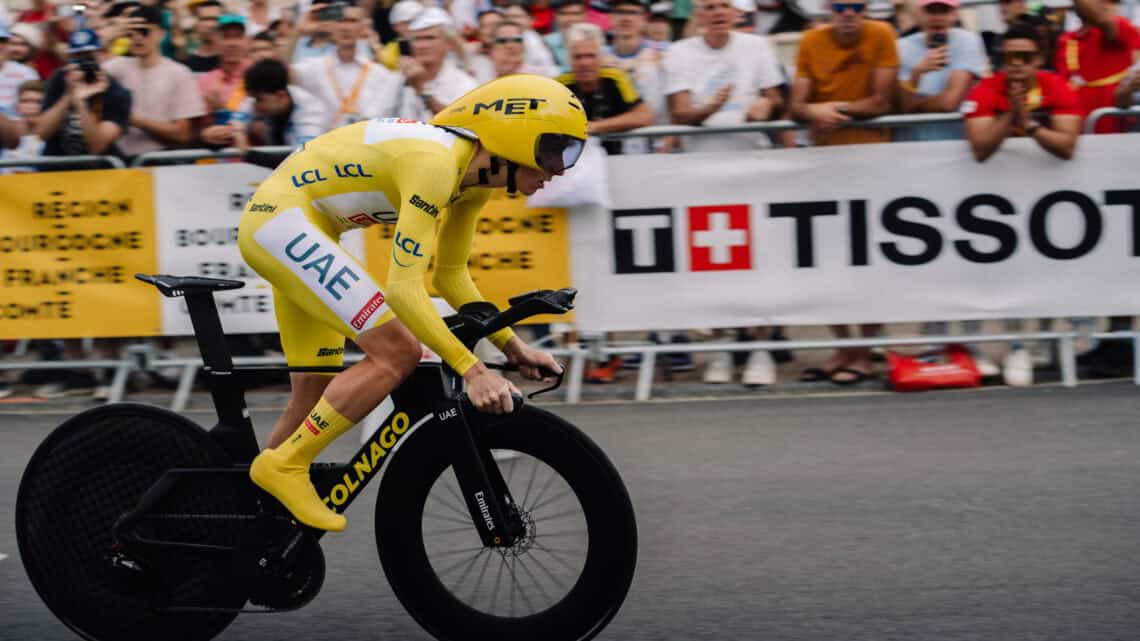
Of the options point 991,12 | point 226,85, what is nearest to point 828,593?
point 226,85

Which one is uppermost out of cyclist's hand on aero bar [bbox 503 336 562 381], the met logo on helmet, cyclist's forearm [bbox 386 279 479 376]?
the met logo on helmet

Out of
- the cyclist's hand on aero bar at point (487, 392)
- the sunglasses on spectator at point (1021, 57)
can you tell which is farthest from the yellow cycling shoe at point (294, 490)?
the sunglasses on spectator at point (1021, 57)

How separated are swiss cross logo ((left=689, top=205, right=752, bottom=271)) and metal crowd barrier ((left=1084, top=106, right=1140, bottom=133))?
2071mm

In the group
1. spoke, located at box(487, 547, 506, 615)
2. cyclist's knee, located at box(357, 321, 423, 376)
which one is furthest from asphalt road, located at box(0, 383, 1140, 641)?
cyclist's knee, located at box(357, 321, 423, 376)

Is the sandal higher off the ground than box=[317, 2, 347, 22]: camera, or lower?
lower

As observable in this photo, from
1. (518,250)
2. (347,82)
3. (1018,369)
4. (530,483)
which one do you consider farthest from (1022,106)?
(530,483)

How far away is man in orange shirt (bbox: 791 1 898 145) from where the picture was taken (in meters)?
9.09

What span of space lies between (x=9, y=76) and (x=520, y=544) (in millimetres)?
7506

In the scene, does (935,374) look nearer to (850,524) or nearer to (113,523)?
(850,524)

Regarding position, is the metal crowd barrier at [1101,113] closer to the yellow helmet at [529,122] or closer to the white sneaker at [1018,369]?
the white sneaker at [1018,369]

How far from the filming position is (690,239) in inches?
357

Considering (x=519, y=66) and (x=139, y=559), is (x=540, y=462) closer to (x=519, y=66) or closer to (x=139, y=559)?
(x=139, y=559)

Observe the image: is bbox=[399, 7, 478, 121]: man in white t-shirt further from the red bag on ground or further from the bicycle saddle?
the bicycle saddle

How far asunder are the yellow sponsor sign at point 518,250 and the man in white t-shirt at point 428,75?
0.95 meters
